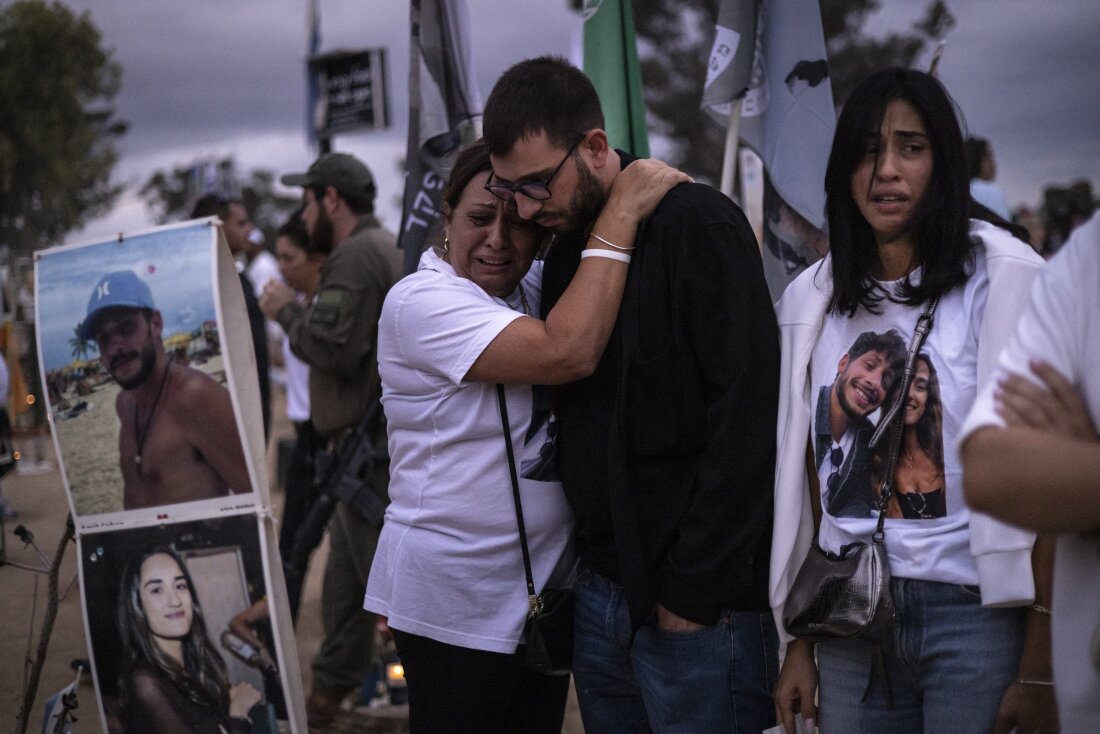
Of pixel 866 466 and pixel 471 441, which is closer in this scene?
pixel 866 466

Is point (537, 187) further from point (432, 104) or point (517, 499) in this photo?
point (432, 104)

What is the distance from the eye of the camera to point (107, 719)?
322 cm

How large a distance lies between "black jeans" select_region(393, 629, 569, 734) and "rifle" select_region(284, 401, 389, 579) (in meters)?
2.00

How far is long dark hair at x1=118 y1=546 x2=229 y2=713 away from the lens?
316 cm

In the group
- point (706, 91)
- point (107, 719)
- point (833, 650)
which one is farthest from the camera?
point (706, 91)

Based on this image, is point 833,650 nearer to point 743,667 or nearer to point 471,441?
point 743,667

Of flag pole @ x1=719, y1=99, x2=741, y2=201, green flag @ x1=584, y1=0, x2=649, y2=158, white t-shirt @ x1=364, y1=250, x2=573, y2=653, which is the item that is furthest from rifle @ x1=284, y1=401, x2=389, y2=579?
white t-shirt @ x1=364, y1=250, x2=573, y2=653

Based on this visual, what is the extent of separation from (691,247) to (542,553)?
0.81m


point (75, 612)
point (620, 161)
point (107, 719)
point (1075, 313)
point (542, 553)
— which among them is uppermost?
point (620, 161)

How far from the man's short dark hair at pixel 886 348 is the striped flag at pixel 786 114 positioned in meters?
1.44

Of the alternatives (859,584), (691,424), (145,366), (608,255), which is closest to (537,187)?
(608,255)

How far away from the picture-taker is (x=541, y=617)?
7.66ft

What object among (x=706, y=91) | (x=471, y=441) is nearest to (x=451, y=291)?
(x=471, y=441)

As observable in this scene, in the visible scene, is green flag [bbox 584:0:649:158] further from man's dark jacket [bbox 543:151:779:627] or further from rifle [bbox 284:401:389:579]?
man's dark jacket [bbox 543:151:779:627]
